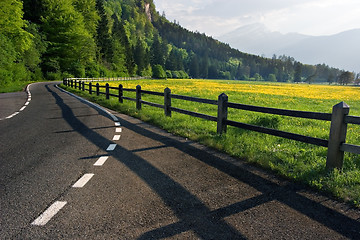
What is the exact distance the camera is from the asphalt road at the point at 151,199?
9.36ft

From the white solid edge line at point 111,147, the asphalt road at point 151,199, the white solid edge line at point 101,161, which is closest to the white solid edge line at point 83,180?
the asphalt road at point 151,199

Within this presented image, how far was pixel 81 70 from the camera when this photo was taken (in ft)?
193

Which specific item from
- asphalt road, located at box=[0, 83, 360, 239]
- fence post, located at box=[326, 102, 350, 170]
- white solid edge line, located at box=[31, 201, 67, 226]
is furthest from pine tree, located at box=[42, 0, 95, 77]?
fence post, located at box=[326, 102, 350, 170]

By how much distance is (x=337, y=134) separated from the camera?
456 centimetres

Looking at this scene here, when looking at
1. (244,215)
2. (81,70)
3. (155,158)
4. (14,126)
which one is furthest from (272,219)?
(81,70)

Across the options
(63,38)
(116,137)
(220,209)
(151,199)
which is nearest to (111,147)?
(116,137)

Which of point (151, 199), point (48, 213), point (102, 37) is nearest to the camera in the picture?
point (48, 213)

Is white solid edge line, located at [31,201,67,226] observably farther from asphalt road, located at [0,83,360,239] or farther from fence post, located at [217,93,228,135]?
fence post, located at [217,93,228,135]

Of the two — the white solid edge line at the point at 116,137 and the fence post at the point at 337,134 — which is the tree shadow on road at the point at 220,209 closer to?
the fence post at the point at 337,134

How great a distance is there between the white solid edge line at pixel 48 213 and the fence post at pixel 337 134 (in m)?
4.69

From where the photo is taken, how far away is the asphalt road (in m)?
2.85

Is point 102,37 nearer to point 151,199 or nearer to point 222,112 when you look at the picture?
point 222,112

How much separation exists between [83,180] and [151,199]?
1.42 m

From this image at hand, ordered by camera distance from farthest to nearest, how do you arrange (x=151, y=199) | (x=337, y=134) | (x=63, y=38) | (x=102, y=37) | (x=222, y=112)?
(x=102, y=37), (x=63, y=38), (x=222, y=112), (x=337, y=134), (x=151, y=199)
